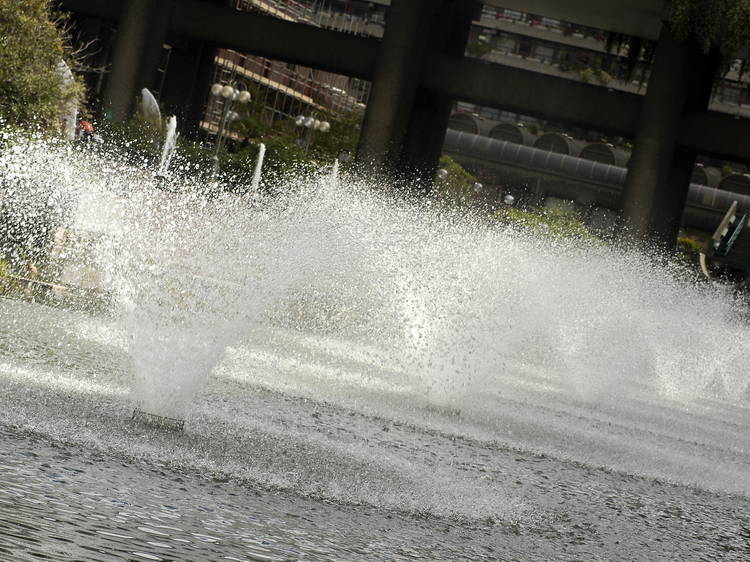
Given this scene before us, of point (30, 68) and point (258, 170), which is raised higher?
point (30, 68)

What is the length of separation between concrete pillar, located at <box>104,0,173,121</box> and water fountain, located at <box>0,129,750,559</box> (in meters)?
16.7

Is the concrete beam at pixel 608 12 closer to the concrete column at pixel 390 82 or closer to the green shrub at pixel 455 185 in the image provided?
the concrete column at pixel 390 82

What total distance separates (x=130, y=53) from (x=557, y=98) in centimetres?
1147

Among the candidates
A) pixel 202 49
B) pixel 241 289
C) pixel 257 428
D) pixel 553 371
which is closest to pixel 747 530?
pixel 257 428

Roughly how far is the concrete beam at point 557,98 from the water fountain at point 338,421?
17.0 metres

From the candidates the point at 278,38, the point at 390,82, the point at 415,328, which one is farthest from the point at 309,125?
the point at 415,328

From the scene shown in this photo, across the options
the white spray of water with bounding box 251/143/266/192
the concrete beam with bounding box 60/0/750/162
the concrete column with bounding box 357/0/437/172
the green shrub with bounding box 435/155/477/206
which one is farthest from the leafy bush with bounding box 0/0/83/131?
the green shrub with bounding box 435/155/477/206

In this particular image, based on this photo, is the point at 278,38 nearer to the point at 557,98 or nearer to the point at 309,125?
the point at 557,98

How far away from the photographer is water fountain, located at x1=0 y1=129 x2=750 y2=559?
4461 millimetres

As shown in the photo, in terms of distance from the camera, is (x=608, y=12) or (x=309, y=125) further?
(x=309, y=125)

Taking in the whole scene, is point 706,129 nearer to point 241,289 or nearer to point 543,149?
point 241,289

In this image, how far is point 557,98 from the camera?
34781mm

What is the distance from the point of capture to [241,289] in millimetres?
7336

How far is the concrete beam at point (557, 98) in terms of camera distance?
113ft
